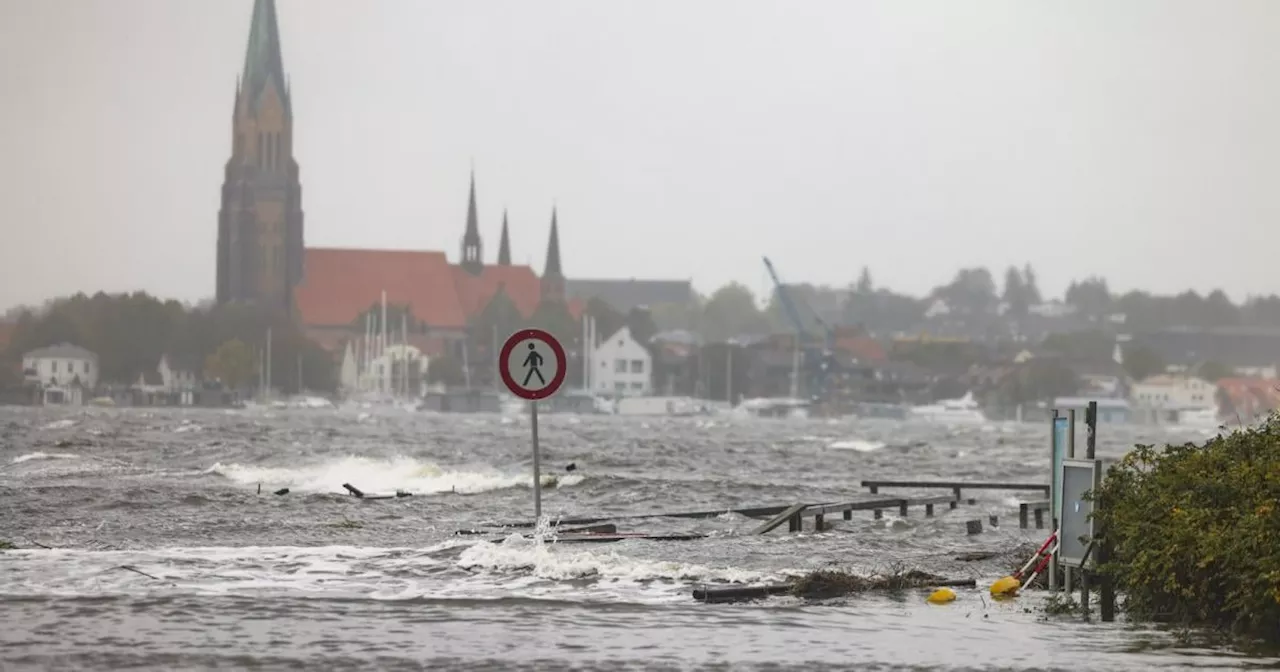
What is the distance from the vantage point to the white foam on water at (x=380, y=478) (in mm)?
48188

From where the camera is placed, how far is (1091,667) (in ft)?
48.4

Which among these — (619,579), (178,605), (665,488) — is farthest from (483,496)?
(178,605)

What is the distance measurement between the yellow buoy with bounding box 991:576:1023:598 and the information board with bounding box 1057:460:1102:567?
1499 millimetres

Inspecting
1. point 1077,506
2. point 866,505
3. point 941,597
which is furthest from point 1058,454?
point 866,505

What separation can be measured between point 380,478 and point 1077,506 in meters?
39.2

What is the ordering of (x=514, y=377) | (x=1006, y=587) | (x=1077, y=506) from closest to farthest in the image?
(x=1077, y=506), (x=1006, y=587), (x=514, y=377)

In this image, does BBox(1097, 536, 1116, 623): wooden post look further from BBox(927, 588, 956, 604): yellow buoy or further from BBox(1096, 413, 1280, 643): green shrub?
BBox(927, 588, 956, 604): yellow buoy

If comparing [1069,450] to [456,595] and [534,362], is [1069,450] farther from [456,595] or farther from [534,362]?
[456,595]

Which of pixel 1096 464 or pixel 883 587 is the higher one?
pixel 1096 464

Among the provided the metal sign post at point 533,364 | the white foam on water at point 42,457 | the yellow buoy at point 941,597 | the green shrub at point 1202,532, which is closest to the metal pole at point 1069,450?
the green shrub at point 1202,532

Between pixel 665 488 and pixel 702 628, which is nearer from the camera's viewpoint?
pixel 702 628

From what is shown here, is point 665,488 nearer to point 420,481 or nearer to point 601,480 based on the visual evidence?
point 601,480

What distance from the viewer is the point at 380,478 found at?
55.4 m

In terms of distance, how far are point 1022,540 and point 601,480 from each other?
2342 centimetres
